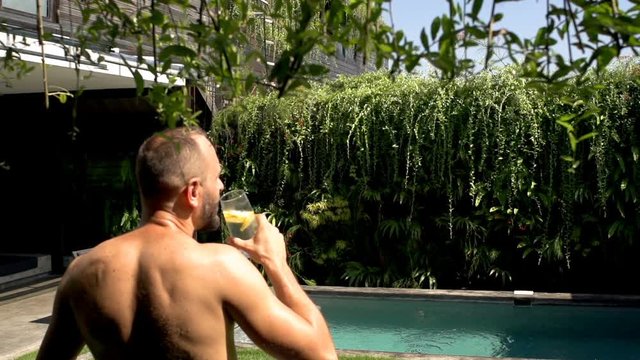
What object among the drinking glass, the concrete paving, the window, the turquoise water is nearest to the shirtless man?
the drinking glass

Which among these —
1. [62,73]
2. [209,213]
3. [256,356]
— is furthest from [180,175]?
[62,73]

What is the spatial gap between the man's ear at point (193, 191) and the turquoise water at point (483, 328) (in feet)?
20.3

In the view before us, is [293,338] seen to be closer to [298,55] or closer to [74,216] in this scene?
[298,55]

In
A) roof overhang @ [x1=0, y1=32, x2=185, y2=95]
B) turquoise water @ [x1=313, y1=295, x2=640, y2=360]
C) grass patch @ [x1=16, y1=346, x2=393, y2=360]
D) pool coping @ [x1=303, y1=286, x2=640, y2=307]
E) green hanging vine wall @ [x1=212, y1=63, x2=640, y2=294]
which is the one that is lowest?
turquoise water @ [x1=313, y1=295, x2=640, y2=360]

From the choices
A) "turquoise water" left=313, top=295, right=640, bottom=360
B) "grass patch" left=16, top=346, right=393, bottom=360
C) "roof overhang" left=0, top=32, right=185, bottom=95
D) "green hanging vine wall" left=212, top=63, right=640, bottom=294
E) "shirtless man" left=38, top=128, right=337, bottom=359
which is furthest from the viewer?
"green hanging vine wall" left=212, top=63, right=640, bottom=294

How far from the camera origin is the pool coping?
8.74 m

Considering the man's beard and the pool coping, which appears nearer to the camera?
the man's beard

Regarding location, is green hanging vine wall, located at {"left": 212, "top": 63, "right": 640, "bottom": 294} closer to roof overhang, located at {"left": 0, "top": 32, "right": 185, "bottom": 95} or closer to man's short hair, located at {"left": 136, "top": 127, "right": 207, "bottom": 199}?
roof overhang, located at {"left": 0, "top": 32, "right": 185, "bottom": 95}

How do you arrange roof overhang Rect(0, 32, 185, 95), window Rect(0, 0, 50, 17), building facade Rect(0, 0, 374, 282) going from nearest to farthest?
roof overhang Rect(0, 32, 185, 95) → window Rect(0, 0, 50, 17) → building facade Rect(0, 0, 374, 282)

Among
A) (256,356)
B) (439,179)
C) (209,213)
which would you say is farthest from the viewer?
(439,179)

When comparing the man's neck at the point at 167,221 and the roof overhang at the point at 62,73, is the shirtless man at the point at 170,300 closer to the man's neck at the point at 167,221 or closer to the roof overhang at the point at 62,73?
the man's neck at the point at 167,221

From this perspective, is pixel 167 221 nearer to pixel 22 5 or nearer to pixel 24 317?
pixel 24 317

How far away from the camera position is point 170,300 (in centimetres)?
180

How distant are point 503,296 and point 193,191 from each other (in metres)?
7.70
